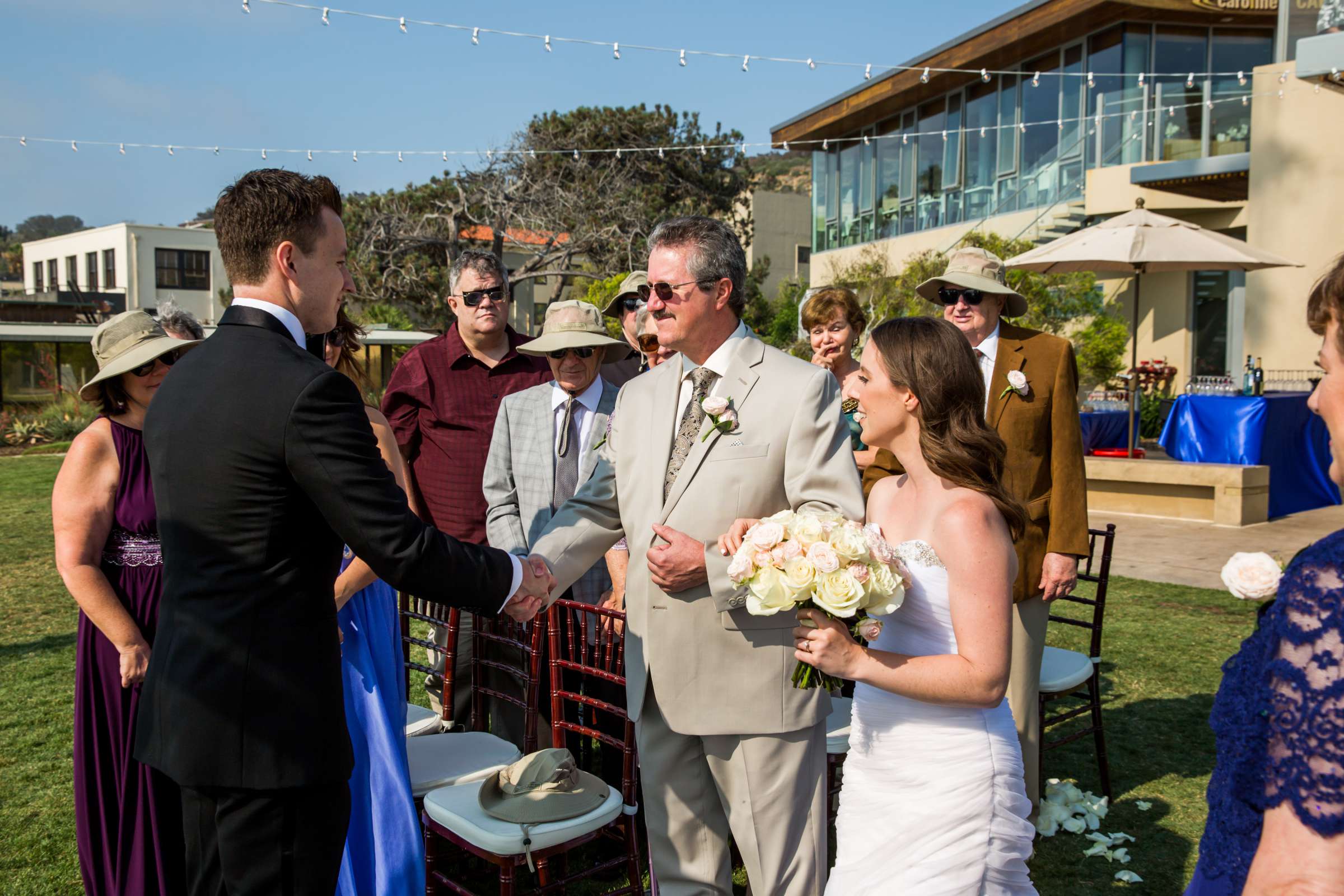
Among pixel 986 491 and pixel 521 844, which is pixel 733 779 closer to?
pixel 521 844

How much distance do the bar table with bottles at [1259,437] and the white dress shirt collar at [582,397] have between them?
31.9 feet

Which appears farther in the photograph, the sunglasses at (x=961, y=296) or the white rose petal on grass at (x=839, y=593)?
the sunglasses at (x=961, y=296)

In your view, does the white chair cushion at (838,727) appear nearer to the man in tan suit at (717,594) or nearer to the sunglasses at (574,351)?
the man in tan suit at (717,594)

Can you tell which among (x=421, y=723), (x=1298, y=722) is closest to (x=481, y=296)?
(x=421, y=723)

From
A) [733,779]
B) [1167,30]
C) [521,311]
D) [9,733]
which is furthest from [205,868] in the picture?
[521,311]

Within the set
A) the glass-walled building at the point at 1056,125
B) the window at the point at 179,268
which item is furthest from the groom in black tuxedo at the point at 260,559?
the window at the point at 179,268

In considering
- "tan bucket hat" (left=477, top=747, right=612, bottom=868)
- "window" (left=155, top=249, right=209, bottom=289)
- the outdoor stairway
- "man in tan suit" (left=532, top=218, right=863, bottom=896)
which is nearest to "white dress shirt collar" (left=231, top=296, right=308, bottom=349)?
"man in tan suit" (left=532, top=218, right=863, bottom=896)

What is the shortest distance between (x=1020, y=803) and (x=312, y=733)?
176 cm

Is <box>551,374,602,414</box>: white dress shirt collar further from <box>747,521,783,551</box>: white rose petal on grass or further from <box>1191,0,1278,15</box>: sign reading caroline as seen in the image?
<box>1191,0,1278,15</box>: sign reading caroline

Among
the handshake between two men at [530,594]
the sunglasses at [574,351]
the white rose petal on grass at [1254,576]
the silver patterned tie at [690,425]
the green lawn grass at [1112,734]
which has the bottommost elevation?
the green lawn grass at [1112,734]

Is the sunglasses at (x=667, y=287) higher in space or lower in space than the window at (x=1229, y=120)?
lower

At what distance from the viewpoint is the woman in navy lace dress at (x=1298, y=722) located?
1.39 m

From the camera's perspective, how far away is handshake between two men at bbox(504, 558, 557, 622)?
292 centimetres

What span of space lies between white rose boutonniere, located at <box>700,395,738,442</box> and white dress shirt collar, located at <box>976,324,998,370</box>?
6.01ft
